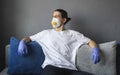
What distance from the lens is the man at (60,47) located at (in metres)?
2.09

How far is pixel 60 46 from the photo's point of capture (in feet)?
7.22

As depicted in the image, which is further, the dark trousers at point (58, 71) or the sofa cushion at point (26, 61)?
the sofa cushion at point (26, 61)

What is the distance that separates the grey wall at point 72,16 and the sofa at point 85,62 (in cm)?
44

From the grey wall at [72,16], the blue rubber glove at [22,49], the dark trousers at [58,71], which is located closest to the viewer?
the dark trousers at [58,71]

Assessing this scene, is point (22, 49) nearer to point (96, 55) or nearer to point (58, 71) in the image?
point (58, 71)

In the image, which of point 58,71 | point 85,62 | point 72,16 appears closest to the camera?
point 58,71

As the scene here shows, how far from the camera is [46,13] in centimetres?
262

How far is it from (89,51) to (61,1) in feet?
2.45

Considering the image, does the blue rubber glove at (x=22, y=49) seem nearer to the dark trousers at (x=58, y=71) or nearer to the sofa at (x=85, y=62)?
the sofa at (x=85, y=62)

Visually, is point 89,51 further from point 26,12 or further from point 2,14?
point 2,14

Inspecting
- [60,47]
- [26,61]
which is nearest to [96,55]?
[60,47]

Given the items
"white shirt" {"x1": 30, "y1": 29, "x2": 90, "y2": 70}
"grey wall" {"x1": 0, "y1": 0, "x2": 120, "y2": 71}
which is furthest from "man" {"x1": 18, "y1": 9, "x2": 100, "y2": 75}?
"grey wall" {"x1": 0, "y1": 0, "x2": 120, "y2": 71}

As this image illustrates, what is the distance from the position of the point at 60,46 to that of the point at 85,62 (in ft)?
0.96

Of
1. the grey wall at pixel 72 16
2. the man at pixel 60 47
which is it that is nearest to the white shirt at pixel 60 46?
the man at pixel 60 47
